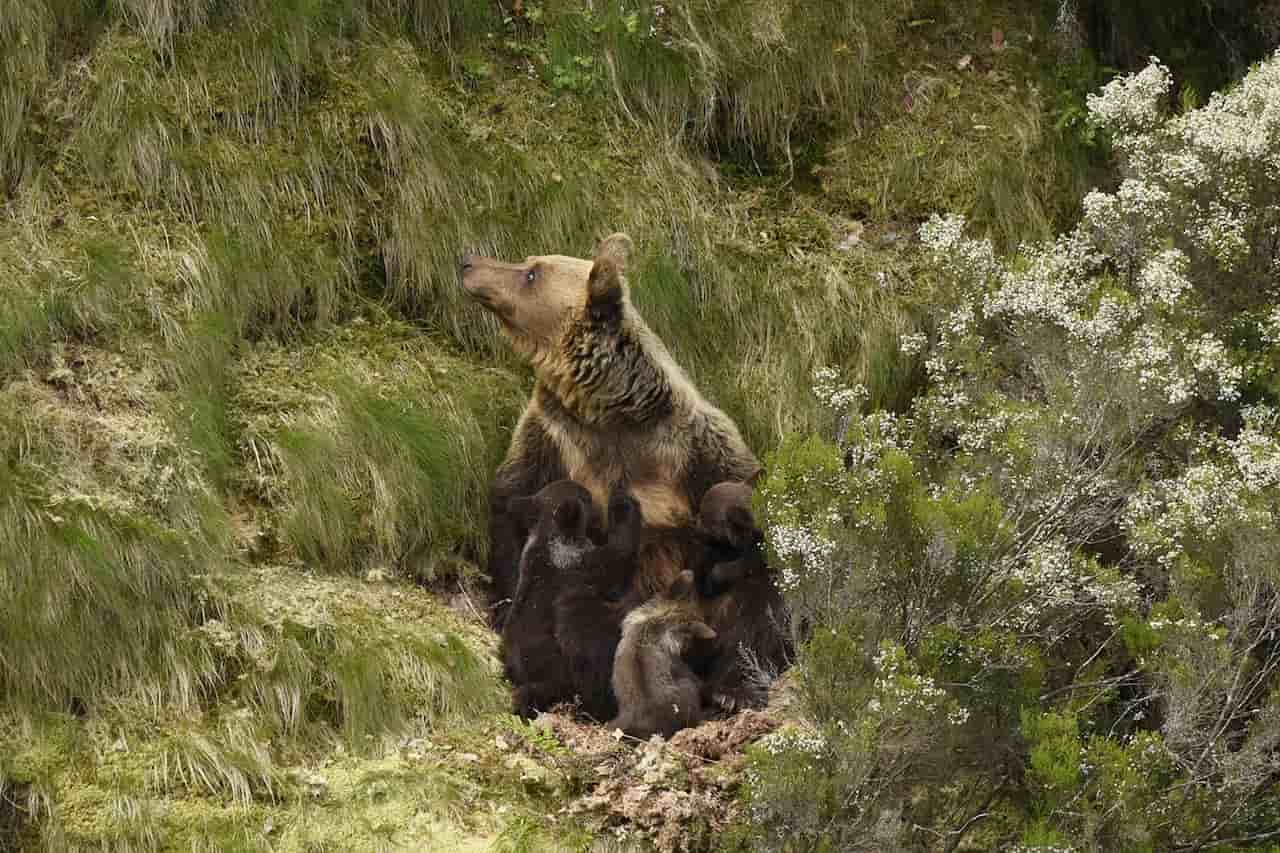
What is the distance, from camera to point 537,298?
8.64 metres

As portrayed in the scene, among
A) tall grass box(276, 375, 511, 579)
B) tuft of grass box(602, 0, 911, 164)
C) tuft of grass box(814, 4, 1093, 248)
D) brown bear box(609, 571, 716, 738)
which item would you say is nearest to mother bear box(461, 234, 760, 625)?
tall grass box(276, 375, 511, 579)

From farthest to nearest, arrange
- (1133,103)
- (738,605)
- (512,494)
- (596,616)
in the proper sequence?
(1133,103) < (512,494) < (738,605) < (596,616)

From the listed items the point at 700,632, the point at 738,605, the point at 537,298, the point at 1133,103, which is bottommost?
the point at 700,632

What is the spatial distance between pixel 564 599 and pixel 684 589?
603 mm

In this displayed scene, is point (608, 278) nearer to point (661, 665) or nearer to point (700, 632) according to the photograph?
point (700, 632)

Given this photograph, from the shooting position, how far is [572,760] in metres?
6.96

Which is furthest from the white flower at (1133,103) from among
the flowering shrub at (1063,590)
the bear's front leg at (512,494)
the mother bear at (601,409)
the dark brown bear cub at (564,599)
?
the bear's front leg at (512,494)

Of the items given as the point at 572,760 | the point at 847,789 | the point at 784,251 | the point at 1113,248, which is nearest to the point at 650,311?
the point at 784,251

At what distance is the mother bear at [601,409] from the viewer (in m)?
8.46

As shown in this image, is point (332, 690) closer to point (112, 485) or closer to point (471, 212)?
point (112, 485)

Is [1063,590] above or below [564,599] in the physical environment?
above

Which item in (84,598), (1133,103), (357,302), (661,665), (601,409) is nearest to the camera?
(84,598)

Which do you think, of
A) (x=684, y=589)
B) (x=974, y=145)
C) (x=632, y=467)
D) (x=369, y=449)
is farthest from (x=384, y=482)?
(x=974, y=145)

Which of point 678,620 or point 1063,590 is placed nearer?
point 1063,590
